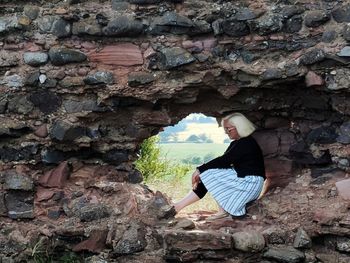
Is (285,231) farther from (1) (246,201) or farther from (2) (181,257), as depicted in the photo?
(2) (181,257)

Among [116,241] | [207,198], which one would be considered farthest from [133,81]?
[207,198]

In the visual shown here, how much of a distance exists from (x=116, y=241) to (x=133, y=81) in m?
1.20

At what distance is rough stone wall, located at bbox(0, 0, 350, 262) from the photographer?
4.78 m

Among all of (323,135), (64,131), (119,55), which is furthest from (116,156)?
(323,135)

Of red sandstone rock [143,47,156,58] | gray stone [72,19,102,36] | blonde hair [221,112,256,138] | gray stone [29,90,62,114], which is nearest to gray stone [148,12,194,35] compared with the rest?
red sandstone rock [143,47,156,58]

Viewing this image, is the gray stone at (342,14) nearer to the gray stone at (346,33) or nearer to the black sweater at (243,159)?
the gray stone at (346,33)

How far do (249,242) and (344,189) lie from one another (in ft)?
2.62

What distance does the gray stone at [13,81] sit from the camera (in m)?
4.93

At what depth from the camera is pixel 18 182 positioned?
4.94 m

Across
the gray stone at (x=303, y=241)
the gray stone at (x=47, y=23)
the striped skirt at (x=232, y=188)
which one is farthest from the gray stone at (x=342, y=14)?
the gray stone at (x=47, y=23)

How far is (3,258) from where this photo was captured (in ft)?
16.1

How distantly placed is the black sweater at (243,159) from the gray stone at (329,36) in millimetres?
978

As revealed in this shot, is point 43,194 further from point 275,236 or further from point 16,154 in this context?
point 275,236

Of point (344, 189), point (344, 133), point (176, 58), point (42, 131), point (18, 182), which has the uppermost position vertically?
point (176, 58)
